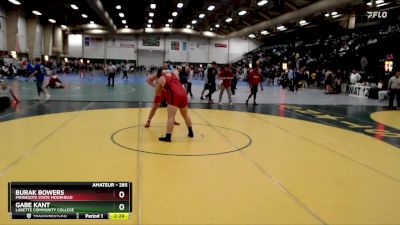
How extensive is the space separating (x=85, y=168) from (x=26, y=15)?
1395 inches

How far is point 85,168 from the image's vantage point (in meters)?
5.18

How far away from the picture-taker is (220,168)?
5.45 meters

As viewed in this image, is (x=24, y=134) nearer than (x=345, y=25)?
Yes

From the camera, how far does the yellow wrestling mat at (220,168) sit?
3877 millimetres

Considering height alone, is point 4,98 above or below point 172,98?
below

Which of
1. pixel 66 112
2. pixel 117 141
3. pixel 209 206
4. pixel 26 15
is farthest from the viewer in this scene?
pixel 26 15

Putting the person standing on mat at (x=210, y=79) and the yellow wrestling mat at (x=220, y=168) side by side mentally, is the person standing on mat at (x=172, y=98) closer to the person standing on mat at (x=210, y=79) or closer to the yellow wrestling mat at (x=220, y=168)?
the yellow wrestling mat at (x=220, y=168)

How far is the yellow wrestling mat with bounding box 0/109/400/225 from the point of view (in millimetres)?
3877

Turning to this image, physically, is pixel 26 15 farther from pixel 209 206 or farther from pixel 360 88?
pixel 209 206

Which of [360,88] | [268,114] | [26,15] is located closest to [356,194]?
[268,114]
